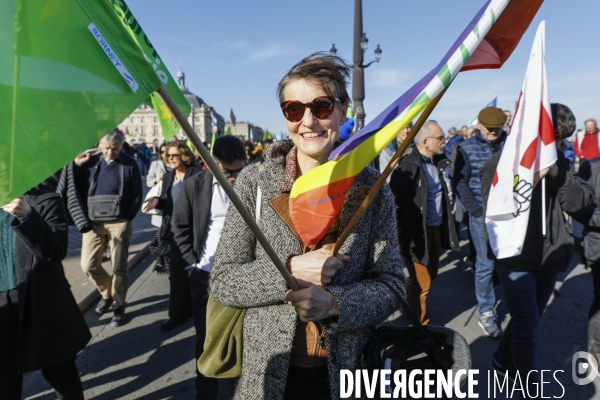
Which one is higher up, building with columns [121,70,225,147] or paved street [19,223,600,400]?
building with columns [121,70,225,147]

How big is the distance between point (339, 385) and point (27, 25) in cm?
131

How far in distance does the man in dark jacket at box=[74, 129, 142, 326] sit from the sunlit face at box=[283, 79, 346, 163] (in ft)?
11.0

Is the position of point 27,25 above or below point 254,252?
above

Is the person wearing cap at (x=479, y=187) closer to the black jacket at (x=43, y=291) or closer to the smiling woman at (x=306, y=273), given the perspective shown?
the smiling woman at (x=306, y=273)

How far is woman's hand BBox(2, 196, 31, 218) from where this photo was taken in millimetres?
1842

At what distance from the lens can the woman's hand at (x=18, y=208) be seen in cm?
184

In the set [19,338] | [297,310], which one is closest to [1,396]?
[19,338]

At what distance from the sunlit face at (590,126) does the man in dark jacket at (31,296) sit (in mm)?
10287

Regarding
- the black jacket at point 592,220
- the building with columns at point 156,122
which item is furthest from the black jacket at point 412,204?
the building with columns at point 156,122

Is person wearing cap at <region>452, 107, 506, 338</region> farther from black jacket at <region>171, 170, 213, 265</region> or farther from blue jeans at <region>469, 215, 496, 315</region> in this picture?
black jacket at <region>171, 170, 213, 265</region>

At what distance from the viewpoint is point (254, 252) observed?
1.39 m

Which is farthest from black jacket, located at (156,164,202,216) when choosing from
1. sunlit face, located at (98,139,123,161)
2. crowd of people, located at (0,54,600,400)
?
sunlit face, located at (98,139,123,161)

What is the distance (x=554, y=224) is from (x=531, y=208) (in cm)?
18

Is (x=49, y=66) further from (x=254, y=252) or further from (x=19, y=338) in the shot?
(x=19, y=338)
